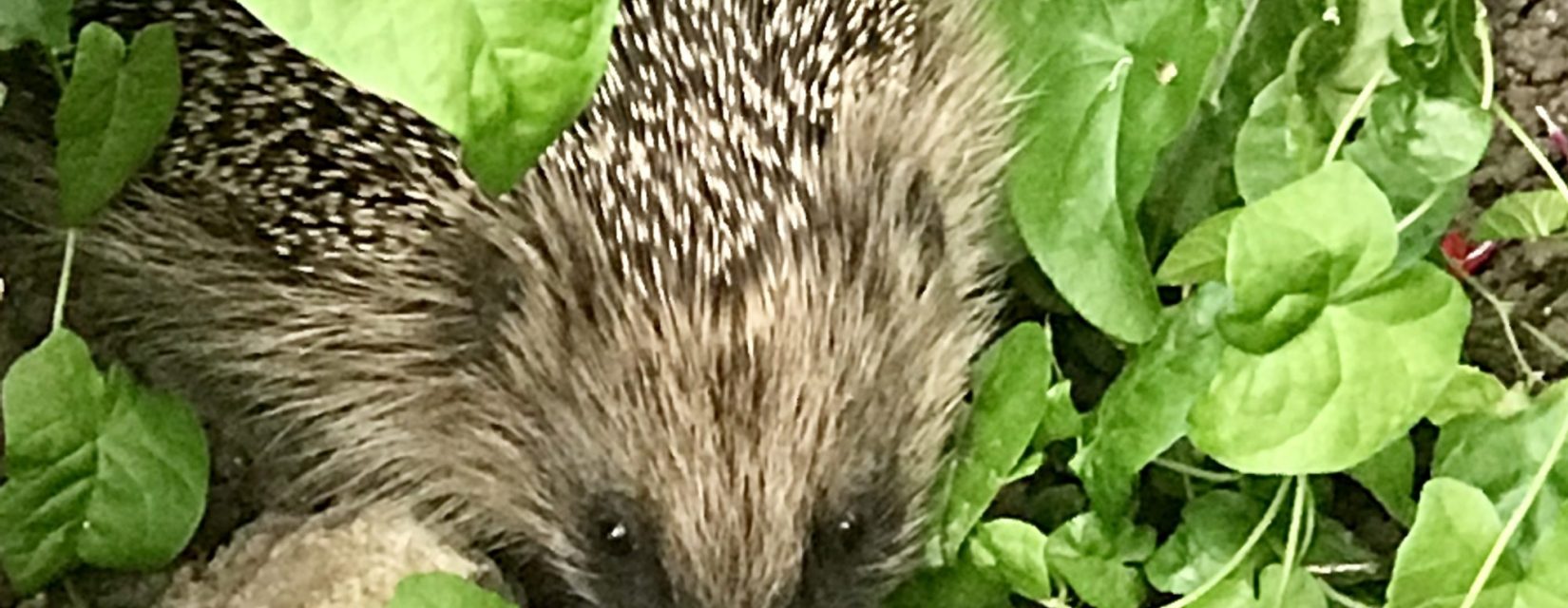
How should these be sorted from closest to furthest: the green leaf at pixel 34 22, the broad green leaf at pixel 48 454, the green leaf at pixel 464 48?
the green leaf at pixel 464 48 < the green leaf at pixel 34 22 < the broad green leaf at pixel 48 454

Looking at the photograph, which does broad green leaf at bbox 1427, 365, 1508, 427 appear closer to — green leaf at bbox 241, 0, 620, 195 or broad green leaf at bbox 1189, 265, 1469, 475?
broad green leaf at bbox 1189, 265, 1469, 475

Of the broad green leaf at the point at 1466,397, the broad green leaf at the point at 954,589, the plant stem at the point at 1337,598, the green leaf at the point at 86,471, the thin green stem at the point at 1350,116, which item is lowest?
the broad green leaf at the point at 954,589

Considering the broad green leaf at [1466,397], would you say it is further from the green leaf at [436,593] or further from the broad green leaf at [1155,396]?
the green leaf at [436,593]

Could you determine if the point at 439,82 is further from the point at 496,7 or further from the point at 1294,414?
the point at 1294,414

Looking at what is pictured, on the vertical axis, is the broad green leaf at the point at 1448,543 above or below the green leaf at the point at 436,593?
above

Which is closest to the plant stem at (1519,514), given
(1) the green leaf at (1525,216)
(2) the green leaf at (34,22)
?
(1) the green leaf at (1525,216)
